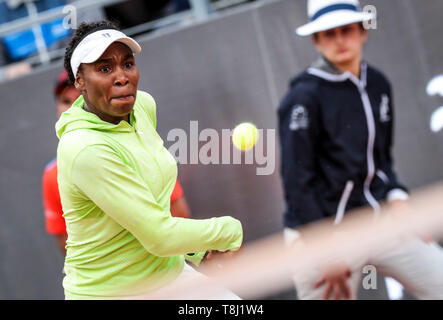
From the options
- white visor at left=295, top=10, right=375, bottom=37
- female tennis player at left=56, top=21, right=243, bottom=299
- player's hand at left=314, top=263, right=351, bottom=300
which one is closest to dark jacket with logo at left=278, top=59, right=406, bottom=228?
white visor at left=295, top=10, right=375, bottom=37

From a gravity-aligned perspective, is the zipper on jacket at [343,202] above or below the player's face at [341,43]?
below

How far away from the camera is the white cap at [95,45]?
194cm

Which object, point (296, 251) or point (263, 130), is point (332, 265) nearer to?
point (296, 251)

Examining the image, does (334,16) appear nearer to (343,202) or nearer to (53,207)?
(343,202)

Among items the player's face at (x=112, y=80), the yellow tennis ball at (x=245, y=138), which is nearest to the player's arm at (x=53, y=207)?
the yellow tennis ball at (x=245, y=138)

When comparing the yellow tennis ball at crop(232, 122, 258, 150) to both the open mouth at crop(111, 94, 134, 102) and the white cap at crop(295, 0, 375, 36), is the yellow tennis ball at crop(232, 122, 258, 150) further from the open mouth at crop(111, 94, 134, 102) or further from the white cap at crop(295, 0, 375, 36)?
the open mouth at crop(111, 94, 134, 102)

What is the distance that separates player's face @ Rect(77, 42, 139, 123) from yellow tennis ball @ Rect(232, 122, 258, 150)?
154cm

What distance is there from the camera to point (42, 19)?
4379mm

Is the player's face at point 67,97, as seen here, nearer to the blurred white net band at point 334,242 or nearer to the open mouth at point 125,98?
the blurred white net band at point 334,242

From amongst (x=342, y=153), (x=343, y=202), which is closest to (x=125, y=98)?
(x=342, y=153)

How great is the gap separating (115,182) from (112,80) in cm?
31

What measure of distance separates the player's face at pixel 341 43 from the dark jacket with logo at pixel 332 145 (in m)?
0.06

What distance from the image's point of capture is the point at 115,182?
2066mm
